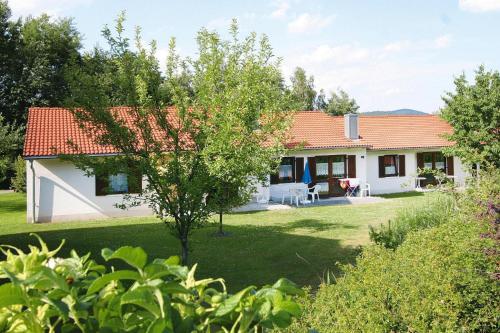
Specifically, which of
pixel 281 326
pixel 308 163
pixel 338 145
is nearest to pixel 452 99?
pixel 338 145

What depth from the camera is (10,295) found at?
854mm

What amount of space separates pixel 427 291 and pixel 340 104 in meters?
61.4

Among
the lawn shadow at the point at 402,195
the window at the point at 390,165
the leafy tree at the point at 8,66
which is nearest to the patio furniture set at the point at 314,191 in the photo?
the lawn shadow at the point at 402,195

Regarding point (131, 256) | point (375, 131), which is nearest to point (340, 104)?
point (375, 131)

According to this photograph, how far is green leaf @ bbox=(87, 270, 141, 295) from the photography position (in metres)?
0.90

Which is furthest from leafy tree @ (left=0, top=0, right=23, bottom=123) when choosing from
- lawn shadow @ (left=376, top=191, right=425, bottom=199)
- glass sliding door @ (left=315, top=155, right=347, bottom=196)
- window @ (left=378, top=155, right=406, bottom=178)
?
lawn shadow @ (left=376, top=191, right=425, bottom=199)

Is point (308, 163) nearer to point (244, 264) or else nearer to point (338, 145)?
point (338, 145)

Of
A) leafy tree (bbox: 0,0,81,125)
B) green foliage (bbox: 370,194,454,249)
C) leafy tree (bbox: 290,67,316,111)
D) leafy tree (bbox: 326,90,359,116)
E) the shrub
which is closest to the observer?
the shrub

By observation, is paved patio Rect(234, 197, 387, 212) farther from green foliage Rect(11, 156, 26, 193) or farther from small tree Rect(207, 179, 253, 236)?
green foliage Rect(11, 156, 26, 193)

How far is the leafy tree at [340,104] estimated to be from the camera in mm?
63812

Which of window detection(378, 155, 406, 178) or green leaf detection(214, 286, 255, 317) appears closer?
green leaf detection(214, 286, 255, 317)

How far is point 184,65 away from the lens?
31.7 feet

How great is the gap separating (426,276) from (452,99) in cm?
2201

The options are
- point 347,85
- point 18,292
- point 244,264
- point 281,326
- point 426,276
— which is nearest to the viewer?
point 18,292
